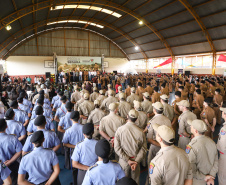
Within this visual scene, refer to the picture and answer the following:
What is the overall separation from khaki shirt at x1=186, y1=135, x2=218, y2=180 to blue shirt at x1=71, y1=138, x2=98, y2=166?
1.57 meters

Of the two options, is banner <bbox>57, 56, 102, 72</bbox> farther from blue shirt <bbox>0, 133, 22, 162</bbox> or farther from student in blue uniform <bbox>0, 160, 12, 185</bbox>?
student in blue uniform <bbox>0, 160, 12, 185</bbox>

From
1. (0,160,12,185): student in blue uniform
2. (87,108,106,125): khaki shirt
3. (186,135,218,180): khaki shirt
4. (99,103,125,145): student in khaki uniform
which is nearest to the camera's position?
(0,160,12,185): student in blue uniform

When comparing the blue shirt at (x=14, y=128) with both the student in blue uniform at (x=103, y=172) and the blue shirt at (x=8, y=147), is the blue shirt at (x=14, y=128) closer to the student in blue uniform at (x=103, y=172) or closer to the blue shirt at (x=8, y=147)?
the blue shirt at (x=8, y=147)

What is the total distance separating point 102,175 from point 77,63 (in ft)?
88.7

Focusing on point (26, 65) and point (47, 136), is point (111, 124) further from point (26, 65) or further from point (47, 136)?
point (26, 65)

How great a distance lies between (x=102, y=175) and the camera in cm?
179

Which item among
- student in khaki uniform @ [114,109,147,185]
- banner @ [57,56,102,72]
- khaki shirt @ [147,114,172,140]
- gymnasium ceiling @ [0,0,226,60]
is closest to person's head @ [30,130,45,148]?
student in khaki uniform @ [114,109,147,185]

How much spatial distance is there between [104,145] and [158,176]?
79cm

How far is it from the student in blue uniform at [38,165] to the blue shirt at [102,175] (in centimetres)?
75

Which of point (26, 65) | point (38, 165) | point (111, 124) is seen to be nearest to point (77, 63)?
point (26, 65)

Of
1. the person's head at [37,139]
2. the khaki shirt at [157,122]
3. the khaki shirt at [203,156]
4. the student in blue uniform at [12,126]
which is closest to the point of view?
the person's head at [37,139]

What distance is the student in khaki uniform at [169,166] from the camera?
74.9 inches

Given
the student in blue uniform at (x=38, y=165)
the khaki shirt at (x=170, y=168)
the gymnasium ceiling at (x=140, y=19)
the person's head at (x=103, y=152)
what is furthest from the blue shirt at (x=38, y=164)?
the gymnasium ceiling at (x=140, y=19)

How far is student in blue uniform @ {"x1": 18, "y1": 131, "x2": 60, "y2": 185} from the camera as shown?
2166 millimetres
